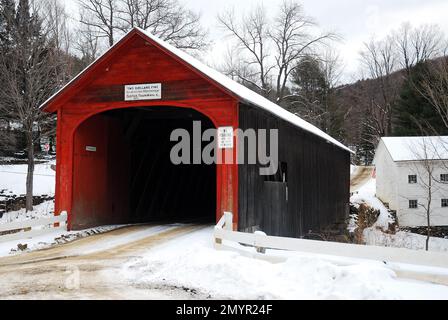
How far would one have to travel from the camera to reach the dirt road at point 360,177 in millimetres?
39112

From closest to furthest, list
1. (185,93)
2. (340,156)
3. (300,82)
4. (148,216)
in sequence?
1. (185,93)
2. (148,216)
3. (340,156)
4. (300,82)

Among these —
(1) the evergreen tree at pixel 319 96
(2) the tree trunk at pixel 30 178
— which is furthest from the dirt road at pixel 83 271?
(1) the evergreen tree at pixel 319 96

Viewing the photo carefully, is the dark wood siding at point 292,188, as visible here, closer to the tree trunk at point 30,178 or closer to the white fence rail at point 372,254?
the white fence rail at point 372,254

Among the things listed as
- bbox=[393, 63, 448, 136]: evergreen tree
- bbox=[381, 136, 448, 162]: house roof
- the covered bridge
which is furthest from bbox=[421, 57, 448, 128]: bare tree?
the covered bridge

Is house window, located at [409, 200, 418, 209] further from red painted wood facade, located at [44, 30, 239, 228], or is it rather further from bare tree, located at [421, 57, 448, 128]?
red painted wood facade, located at [44, 30, 239, 228]

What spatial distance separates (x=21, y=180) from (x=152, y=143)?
11.0 m

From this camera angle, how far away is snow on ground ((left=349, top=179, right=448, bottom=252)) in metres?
19.5

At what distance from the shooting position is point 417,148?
29.1 metres

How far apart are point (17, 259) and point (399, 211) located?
24856 mm

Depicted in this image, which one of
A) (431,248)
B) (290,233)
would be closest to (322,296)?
(290,233)

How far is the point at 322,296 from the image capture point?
5012 millimetres

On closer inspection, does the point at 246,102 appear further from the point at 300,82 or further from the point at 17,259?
the point at 300,82

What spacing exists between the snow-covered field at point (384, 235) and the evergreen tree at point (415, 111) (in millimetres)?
5686

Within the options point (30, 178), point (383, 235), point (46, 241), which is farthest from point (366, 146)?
point (46, 241)
